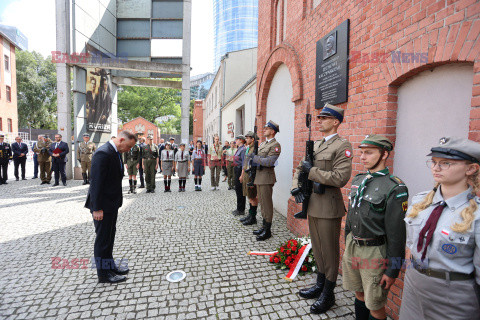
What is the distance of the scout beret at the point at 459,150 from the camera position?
141 cm

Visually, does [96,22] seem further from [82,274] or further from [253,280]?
[253,280]

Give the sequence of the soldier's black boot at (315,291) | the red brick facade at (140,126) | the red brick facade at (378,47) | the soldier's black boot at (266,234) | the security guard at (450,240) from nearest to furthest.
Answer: the security guard at (450,240), the red brick facade at (378,47), the soldier's black boot at (315,291), the soldier's black boot at (266,234), the red brick facade at (140,126)

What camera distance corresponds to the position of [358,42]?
3287 millimetres

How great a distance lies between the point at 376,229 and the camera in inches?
77.9

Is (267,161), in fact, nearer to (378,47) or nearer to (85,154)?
(378,47)

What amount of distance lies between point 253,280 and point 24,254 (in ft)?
12.0

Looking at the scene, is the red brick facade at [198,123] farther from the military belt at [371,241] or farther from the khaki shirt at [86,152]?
the military belt at [371,241]

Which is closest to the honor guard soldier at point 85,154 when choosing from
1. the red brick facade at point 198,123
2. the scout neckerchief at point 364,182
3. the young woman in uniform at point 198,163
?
the young woman in uniform at point 198,163

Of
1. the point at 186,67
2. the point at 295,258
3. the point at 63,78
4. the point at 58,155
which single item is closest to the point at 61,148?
the point at 58,155

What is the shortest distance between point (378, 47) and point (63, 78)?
11956 mm

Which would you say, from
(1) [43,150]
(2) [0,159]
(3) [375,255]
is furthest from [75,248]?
(2) [0,159]

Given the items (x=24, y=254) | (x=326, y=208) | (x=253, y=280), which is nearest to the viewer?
(x=326, y=208)

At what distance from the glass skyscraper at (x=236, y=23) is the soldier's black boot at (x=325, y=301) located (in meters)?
94.2

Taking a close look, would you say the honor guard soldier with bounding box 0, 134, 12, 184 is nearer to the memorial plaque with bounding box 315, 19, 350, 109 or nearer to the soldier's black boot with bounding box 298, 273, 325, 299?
the memorial plaque with bounding box 315, 19, 350, 109
